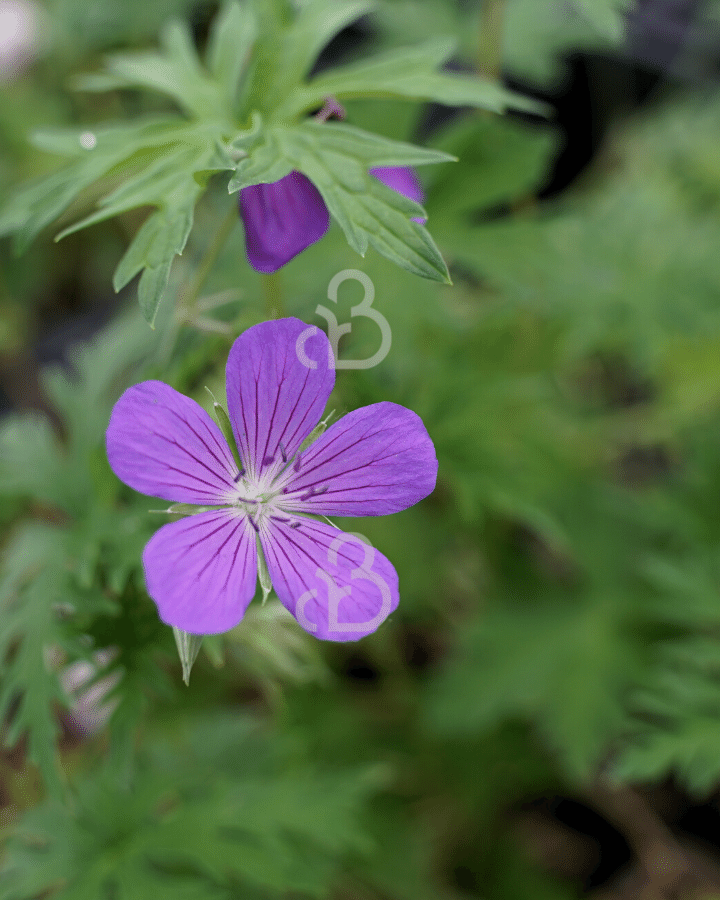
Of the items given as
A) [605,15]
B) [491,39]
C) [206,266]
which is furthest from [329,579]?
[491,39]

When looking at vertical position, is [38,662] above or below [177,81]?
below

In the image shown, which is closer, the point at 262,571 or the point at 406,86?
the point at 262,571

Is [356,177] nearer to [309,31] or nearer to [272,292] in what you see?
[272,292]

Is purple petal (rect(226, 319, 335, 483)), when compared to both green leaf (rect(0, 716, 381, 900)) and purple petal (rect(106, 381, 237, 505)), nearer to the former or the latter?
purple petal (rect(106, 381, 237, 505))

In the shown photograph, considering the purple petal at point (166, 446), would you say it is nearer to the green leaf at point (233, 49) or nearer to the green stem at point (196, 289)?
the green stem at point (196, 289)

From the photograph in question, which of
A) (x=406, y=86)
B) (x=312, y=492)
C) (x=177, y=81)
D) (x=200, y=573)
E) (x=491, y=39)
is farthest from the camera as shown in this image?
(x=491, y=39)

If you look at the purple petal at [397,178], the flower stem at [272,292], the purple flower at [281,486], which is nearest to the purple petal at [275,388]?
the purple flower at [281,486]
